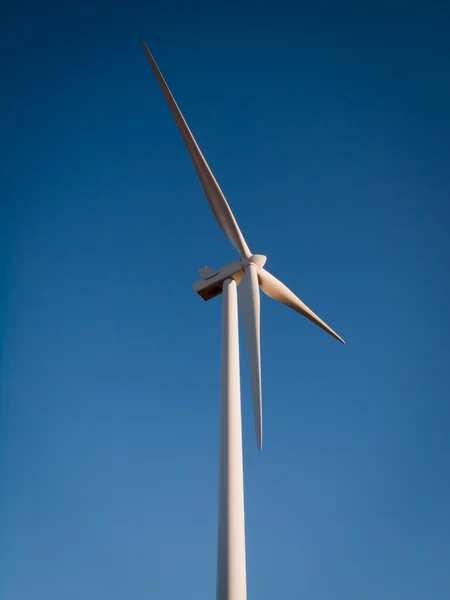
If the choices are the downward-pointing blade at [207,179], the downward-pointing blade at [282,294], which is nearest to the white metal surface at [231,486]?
the downward-pointing blade at [282,294]

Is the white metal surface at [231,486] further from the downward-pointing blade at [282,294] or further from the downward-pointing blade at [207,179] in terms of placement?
the downward-pointing blade at [207,179]

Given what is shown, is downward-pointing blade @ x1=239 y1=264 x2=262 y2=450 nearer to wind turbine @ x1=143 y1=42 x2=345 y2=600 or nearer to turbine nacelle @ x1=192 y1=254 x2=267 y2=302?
wind turbine @ x1=143 y1=42 x2=345 y2=600

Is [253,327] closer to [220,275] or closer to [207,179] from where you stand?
[220,275]

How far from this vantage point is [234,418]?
493 inches

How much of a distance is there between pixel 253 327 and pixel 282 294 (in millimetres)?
3703

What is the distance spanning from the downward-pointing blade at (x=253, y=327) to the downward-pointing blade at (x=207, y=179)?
1634 mm

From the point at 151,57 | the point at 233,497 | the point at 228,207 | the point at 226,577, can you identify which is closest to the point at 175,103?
the point at 151,57

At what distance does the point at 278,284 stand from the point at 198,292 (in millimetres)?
3023

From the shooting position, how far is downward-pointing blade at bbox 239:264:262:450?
45.6 feet

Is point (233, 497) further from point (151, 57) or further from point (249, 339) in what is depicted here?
point (151, 57)

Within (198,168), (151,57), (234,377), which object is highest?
(151,57)

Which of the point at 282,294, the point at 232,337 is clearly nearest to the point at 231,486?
the point at 232,337

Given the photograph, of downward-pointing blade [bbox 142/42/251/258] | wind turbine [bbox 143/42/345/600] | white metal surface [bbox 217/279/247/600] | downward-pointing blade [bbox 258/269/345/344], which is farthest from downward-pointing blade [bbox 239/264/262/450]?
downward-pointing blade [bbox 142/42/251/258]

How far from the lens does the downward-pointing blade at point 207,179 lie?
18.1 meters
